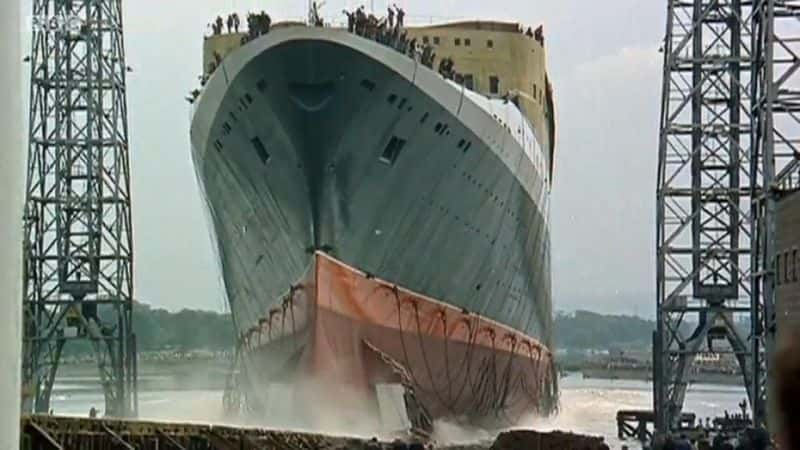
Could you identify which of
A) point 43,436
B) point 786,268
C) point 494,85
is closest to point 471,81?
point 494,85

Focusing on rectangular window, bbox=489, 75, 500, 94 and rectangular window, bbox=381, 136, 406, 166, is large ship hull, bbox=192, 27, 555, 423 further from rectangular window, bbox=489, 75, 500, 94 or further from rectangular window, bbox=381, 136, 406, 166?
rectangular window, bbox=489, 75, 500, 94

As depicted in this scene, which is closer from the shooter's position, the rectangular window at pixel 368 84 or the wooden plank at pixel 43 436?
the wooden plank at pixel 43 436

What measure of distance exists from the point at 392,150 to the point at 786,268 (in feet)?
47.2

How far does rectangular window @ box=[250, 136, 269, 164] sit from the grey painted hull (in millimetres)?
28

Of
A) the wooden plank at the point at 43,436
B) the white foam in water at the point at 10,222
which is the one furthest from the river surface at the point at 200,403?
the white foam in water at the point at 10,222

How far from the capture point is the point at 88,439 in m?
28.5

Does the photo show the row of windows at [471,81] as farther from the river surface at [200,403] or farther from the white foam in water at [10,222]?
the white foam in water at [10,222]

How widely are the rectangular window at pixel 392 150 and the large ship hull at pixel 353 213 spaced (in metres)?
0.04

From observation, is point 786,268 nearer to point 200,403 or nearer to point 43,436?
point 43,436

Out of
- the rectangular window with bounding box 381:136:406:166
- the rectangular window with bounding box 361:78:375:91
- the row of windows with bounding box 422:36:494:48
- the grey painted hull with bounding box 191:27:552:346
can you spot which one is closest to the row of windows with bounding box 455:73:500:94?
the row of windows with bounding box 422:36:494:48

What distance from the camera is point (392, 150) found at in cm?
4019

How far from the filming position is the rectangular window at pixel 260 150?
39906 mm

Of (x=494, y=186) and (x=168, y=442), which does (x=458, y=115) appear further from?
(x=168, y=442)

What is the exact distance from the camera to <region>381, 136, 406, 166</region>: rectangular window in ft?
131
